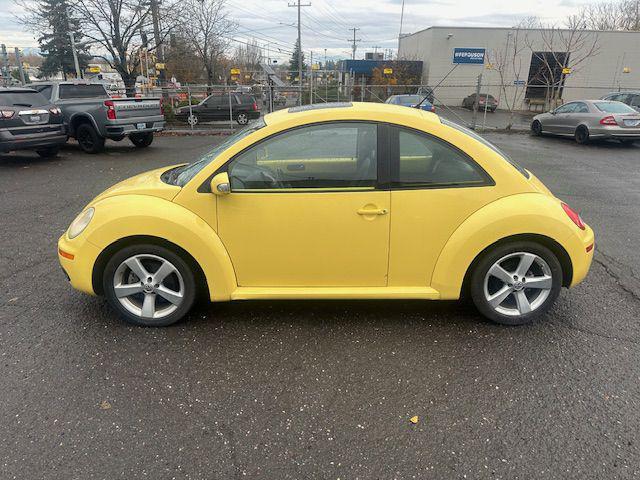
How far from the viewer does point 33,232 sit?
19.1ft

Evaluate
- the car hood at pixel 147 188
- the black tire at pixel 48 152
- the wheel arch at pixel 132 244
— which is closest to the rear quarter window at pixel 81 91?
the black tire at pixel 48 152

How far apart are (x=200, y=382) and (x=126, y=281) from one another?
43.4 inches

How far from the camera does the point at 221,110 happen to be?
20.3 meters

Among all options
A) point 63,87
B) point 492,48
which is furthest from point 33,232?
point 492,48

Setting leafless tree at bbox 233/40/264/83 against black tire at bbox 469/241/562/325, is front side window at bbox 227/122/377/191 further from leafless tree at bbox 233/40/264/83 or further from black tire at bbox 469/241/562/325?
leafless tree at bbox 233/40/264/83

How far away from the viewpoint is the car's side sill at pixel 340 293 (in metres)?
3.39

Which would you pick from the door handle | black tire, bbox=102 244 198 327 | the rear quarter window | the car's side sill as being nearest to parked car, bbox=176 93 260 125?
the rear quarter window

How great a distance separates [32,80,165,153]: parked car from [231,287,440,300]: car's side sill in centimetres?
1024

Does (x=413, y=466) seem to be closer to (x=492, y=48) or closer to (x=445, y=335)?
(x=445, y=335)

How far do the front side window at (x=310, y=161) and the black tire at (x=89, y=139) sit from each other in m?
10.6

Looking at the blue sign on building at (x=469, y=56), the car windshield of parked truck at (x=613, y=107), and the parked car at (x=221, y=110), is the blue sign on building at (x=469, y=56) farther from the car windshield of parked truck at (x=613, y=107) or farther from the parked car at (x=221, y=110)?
the car windshield of parked truck at (x=613, y=107)

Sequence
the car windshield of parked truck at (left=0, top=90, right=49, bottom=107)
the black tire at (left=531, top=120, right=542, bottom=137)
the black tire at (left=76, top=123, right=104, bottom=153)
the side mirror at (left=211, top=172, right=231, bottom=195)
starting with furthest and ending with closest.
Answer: the black tire at (left=531, top=120, right=542, bottom=137)
the black tire at (left=76, top=123, right=104, bottom=153)
the car windshield of parked truck at (left=0, top=90, right=49, bottom=107)
the side mirror at (left=211, top=172, right=231, bottom=195)

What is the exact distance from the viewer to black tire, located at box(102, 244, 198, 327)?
3.35 meters

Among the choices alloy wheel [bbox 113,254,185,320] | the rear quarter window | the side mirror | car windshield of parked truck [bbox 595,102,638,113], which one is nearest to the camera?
the side mirror
